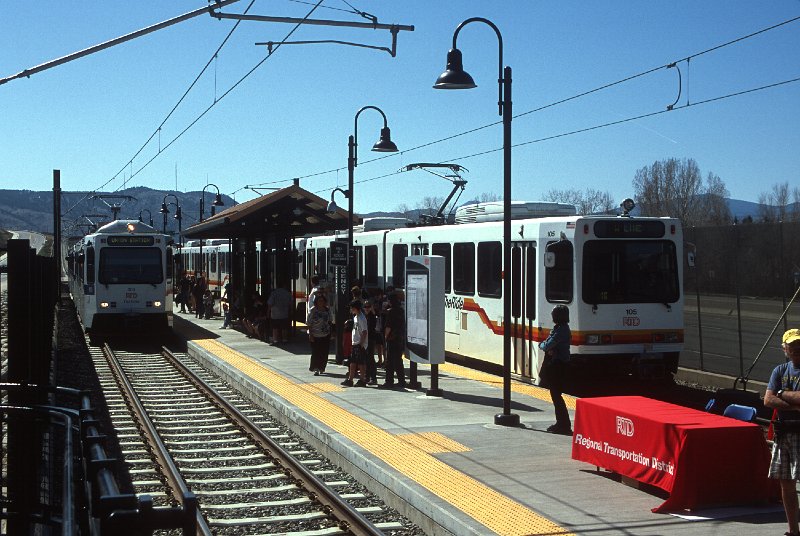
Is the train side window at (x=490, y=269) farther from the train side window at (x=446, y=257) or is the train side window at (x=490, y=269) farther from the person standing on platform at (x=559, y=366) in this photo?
the person standing on platform at (x=559, y=366)

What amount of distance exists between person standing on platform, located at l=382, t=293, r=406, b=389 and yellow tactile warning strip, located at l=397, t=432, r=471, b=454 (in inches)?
173

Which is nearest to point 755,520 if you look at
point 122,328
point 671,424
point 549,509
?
point 671,424

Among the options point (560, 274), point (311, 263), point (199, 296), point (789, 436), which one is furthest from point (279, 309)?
point (789, 436)

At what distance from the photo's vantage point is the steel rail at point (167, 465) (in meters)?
3.78

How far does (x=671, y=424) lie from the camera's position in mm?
8992

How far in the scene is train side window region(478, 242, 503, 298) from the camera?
774 inches

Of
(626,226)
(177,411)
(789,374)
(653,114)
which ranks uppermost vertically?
(653,114)

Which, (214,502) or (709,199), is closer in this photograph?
(214,502)

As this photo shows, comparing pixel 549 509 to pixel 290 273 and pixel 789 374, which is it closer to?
pixel 789 374

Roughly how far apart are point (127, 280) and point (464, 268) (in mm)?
11621

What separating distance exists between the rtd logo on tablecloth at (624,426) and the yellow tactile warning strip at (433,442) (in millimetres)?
2161

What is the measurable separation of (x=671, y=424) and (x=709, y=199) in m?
75.1

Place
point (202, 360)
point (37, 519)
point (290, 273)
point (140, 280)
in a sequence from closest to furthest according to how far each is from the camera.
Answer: point (37, 519) → point (202, 360) → point (290, 273) → point (140, 280)

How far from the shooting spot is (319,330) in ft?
61.8
